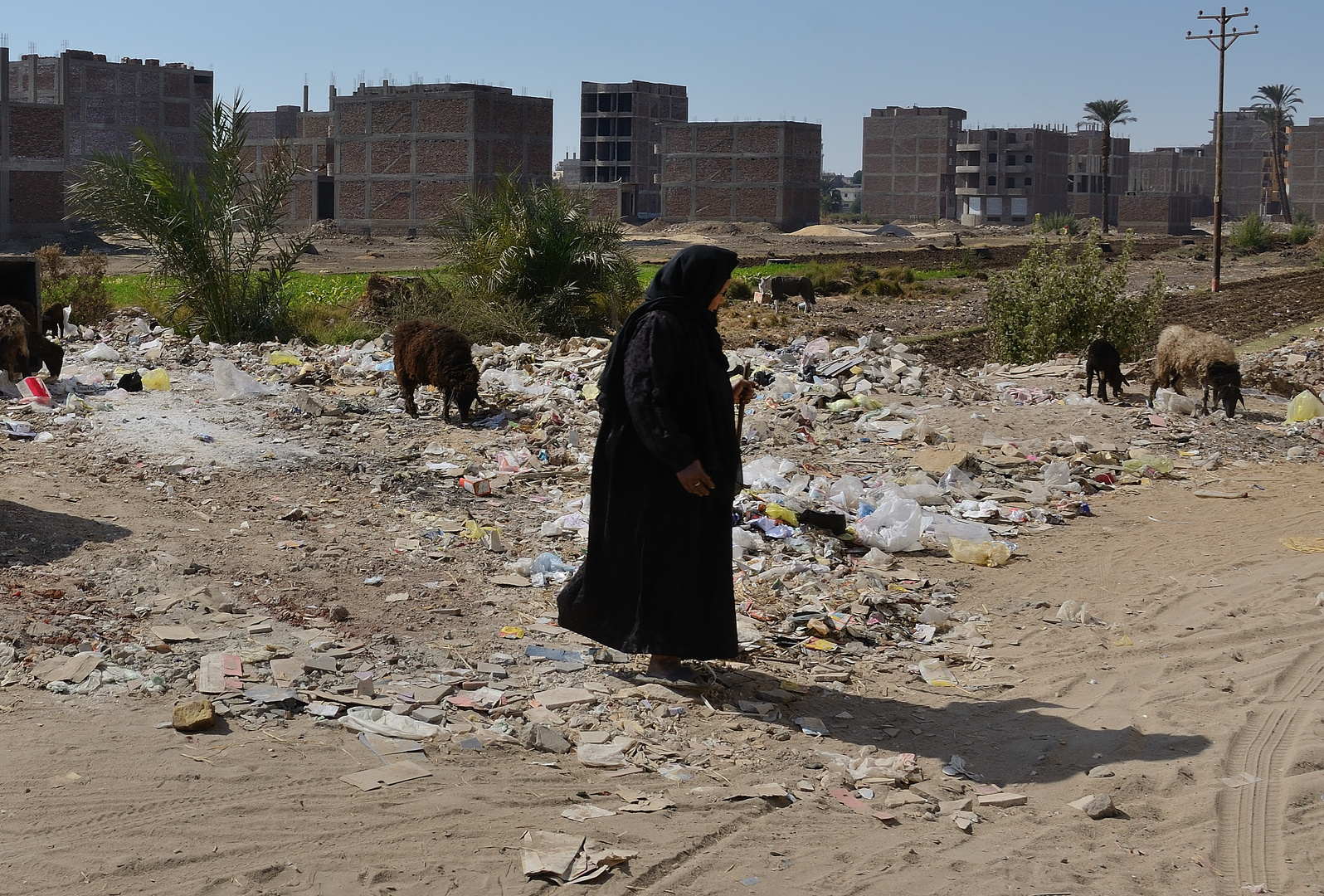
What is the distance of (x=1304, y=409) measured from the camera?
1127 cm

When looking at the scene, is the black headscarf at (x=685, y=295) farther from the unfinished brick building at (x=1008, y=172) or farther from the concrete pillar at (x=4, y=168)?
the unfinished brick building at (x=1008, y=172)

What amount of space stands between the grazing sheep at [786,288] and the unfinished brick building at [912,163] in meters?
67.2

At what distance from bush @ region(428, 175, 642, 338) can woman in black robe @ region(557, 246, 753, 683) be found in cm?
1156

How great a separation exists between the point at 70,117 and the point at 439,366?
160 feet

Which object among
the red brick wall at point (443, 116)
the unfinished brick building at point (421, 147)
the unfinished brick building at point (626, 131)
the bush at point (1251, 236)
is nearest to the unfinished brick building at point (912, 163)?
the unfinished brick building at point (626, 131)

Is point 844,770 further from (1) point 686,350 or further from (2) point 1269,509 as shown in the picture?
(2) point 1269,509

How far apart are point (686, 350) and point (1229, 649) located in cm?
291

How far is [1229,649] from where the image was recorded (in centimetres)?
535

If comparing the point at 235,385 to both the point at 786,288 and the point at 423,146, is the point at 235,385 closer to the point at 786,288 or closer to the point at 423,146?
the point at 786,288

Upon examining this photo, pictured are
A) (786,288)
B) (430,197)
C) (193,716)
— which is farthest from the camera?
(430,197)

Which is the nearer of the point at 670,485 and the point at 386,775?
the point at 386,775

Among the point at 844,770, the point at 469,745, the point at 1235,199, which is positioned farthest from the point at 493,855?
the point at 1235,199

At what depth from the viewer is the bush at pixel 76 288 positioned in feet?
55.5

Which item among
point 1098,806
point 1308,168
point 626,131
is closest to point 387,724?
point 1098,806
